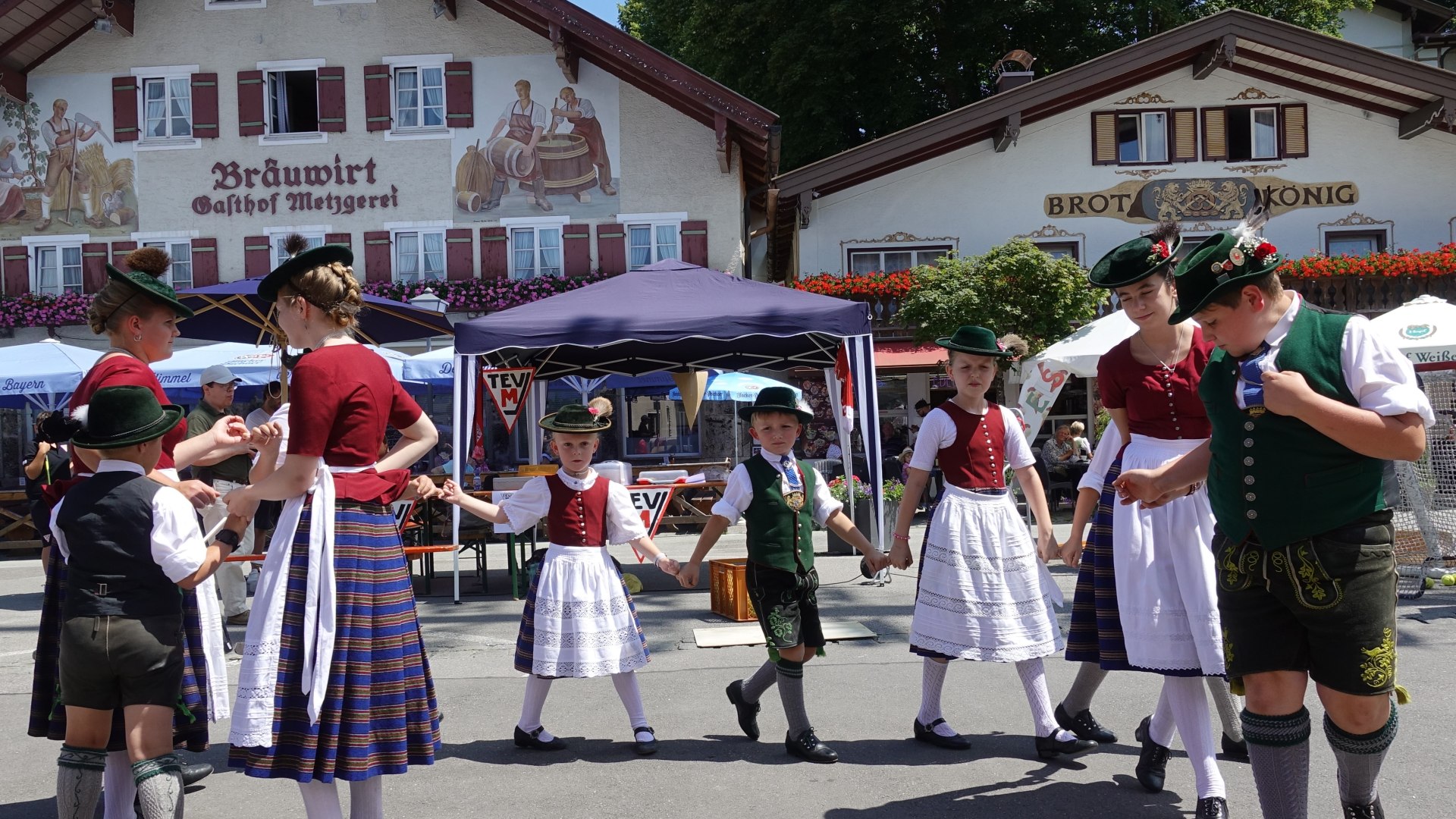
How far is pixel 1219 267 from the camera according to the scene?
10.7 ft

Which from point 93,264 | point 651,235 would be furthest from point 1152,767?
point 93,264

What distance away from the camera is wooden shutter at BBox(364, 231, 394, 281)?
72.6 feet

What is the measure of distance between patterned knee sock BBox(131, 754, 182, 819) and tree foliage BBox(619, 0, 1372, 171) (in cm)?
2553

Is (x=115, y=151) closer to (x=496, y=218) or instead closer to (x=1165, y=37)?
(x=496, y=218)

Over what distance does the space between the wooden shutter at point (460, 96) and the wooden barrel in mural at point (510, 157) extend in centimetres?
59

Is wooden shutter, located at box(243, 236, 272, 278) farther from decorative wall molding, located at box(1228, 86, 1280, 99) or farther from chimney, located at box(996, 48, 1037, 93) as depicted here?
decorative wall molding, located at box(1228, 86, 1280, 99)

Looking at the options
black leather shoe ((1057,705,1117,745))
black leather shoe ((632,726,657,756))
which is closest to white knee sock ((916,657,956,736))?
black leather shoe ((1057,705,1117,745))

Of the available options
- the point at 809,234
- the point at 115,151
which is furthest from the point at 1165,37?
the point at 115,151

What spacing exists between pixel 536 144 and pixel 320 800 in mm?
19651

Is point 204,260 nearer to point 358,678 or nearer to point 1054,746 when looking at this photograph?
point 358,678

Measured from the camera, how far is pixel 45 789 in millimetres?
4867

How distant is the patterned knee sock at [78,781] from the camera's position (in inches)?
146

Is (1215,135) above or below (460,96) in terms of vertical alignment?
below

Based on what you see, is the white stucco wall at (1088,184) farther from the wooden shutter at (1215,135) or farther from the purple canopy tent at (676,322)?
the purple canopy tent at (676,322)
